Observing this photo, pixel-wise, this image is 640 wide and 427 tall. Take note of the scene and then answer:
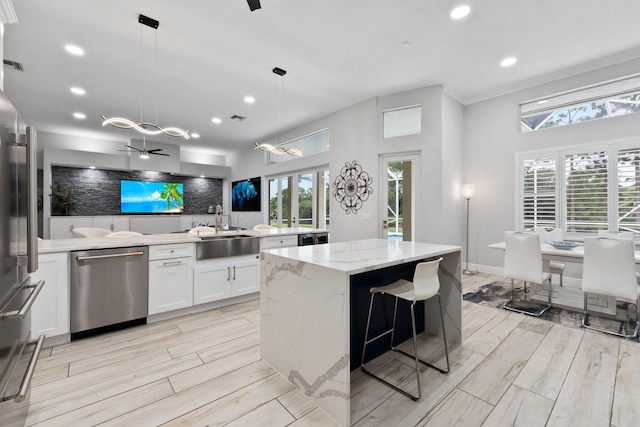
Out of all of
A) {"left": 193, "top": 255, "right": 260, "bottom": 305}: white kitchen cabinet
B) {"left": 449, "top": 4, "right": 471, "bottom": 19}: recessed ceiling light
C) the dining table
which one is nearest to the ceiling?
{"left": 449, "top": 4, "right": 471, "bottom": 19}: recessed ceiling light

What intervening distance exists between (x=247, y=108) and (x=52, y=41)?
9.20ft

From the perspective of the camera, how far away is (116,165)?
6.75 m

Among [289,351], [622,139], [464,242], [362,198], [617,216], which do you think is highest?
[622,139]

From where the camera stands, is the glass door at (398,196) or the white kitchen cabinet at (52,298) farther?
the glass door at (398,196)

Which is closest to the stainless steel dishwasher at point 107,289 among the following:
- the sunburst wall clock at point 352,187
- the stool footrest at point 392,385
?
the stool footrest at point 392,385

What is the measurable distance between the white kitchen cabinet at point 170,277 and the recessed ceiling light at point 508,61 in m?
4.78

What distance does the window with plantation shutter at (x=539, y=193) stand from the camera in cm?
435

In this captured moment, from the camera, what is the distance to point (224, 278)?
3.31 meters

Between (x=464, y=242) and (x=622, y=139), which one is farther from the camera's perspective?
(x=464, y=242)

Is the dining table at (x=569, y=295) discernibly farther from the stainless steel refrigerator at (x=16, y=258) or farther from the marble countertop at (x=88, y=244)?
the stainless steel refrigerator at (x=16, y=258)

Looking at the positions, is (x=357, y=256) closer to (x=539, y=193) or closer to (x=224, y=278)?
(x=224, y=278)

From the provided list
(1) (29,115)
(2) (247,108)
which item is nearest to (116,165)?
(1) (29,115)

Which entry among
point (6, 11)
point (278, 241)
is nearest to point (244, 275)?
point (278, 241)

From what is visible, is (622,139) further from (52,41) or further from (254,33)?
(52,41)
